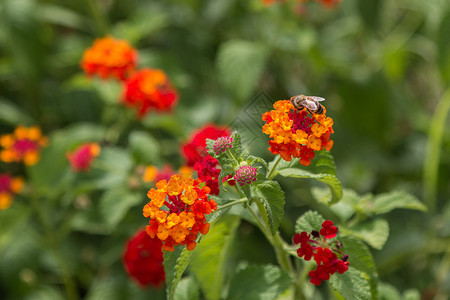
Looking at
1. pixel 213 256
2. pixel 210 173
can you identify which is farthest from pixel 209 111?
pixel 210 173

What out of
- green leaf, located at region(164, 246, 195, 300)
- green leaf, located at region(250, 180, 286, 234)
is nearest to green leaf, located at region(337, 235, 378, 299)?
green leaf, located at region(250, 180, 286, 234)

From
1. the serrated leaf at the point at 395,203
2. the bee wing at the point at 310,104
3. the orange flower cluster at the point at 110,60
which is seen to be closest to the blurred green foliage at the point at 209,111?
the orange flower cluster at the point at 110,60

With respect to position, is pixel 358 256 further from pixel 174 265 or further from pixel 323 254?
pixel 174 265

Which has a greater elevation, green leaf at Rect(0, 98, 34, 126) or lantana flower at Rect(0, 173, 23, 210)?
green leaf at Rect(0, 98, 34, 126)

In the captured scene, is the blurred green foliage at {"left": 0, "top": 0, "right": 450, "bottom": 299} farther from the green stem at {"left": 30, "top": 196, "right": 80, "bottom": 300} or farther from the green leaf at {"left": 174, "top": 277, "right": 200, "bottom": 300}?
the green leaf at {"left": 174, "top": 277, "right": 200, "bottom": 300}

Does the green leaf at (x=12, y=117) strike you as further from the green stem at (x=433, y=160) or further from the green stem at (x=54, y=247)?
the green stem at (x=433, y=160)

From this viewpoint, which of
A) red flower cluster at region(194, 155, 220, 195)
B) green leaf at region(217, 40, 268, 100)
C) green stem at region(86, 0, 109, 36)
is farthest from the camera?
green stem at region(86, 0, 109, 36)

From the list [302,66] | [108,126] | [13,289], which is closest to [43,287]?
[13,289]
